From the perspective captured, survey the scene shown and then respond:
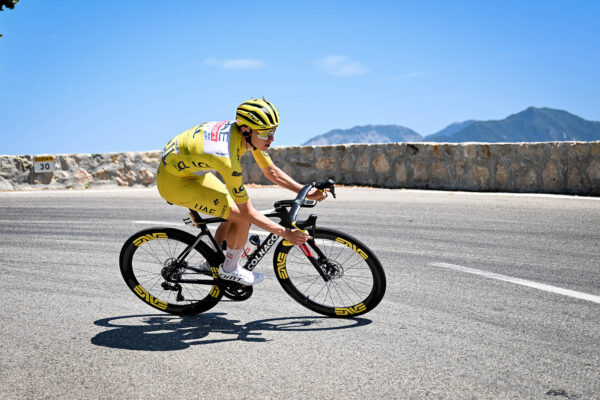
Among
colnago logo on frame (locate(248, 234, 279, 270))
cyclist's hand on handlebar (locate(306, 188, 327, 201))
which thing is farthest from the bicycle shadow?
cyclist's hand on handlebar (locate(306, 188, 327, 201))

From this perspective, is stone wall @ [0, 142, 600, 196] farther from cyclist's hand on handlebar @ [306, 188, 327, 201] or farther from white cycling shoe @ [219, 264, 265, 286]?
white cycling shoe @ [219, 264, 265, 286]

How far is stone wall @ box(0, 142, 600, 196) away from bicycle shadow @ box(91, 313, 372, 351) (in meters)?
9.25

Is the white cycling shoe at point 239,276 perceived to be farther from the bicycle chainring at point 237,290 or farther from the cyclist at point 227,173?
the bicycle chainring at point 237,290

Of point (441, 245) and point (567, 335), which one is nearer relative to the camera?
point (567, 335)

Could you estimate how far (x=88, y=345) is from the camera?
13.4 feet

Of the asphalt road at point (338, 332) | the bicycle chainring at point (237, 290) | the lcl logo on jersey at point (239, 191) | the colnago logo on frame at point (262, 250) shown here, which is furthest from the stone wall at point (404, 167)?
the lcl logo on jersey at point (239, 191)

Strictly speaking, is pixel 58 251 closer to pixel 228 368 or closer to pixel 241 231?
pixel 241 231

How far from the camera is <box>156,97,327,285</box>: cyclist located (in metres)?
4.17

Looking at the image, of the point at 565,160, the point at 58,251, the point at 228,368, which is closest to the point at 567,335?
the point at 228,368

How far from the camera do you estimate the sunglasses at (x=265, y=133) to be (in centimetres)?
426

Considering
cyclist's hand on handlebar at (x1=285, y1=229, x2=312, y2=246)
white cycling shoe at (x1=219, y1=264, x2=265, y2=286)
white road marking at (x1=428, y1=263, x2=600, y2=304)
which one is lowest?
white road marking at (x1=428, y1=263, x2=600, y2=304)

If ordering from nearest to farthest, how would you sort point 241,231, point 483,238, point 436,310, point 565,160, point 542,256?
point 241,231 → point 436,310 → point 542,256 → point 483,238 → point 565,160

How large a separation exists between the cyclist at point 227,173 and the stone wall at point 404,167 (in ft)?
30.4

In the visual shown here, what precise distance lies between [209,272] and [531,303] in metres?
2.84
